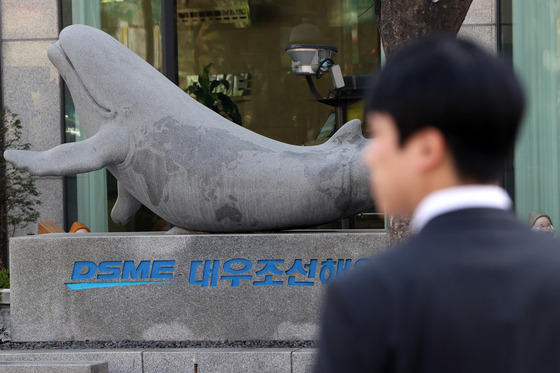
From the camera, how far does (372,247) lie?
7059 millimetres

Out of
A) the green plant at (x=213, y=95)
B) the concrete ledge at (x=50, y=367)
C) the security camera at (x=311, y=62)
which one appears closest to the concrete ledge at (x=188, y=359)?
the concrete ledge at (x=50, y=367)

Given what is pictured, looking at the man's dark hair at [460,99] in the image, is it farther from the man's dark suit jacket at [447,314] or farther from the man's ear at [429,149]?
the man's dark suit jacket at [447,314]

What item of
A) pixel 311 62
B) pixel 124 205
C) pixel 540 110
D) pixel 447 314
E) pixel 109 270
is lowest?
pixel 109 270

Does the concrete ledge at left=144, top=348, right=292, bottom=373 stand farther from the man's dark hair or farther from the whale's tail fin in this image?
the man's dark hair

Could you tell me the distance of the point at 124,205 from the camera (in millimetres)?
7973

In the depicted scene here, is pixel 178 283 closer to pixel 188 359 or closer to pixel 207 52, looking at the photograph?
pixel 188 359

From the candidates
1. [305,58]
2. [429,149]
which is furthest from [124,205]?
[429,149]

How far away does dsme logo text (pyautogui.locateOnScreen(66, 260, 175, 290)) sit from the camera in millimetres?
7137

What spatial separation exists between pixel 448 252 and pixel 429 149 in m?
0.17

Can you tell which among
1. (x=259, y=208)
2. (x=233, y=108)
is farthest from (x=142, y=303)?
(x=233, y=108)

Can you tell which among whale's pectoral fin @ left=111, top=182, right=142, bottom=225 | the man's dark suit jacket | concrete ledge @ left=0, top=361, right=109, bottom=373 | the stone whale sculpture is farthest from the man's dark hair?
whale's pectoral fin @ left=111, top=182, right=142, bottom=225

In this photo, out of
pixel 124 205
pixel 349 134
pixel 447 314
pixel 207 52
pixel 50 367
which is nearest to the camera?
pixel 447 314

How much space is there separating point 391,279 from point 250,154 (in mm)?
6003

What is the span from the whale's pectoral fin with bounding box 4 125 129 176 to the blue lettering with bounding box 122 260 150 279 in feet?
2.99
